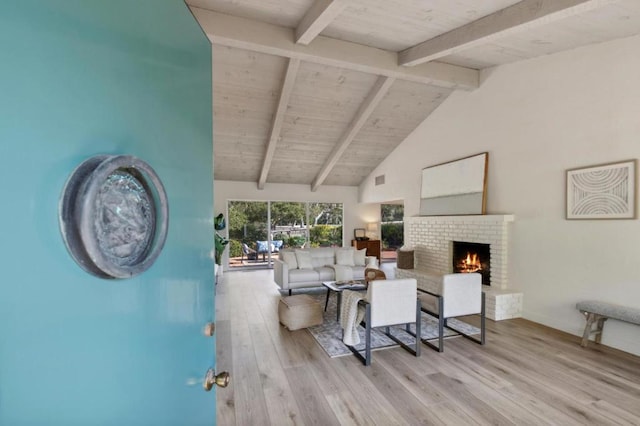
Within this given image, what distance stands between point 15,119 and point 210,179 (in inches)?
29.0

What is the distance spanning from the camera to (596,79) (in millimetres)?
3459

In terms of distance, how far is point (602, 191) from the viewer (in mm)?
3369

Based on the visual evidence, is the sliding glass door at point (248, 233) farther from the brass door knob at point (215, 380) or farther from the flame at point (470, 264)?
the brass door knob at point (215, 380)

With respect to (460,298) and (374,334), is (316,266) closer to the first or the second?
(374,334)

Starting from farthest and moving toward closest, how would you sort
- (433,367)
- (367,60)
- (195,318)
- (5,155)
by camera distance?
(367,60)
(433,367)
(195,318)
(5,155)

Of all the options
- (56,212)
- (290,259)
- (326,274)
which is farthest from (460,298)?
(56,212)

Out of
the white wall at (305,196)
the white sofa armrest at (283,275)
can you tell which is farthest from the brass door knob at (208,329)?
the white wall at (305,196)

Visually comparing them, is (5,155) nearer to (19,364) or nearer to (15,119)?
(15,119)

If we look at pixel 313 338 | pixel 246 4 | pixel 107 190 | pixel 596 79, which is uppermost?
pixel 246 4

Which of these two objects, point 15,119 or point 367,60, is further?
point 367,60

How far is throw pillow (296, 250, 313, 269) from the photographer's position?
566 cm

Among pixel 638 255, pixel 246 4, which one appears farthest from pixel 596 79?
pixel 246 4

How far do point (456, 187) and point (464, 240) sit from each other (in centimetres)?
91

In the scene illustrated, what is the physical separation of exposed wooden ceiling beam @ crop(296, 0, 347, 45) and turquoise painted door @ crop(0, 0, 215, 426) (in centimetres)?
239
